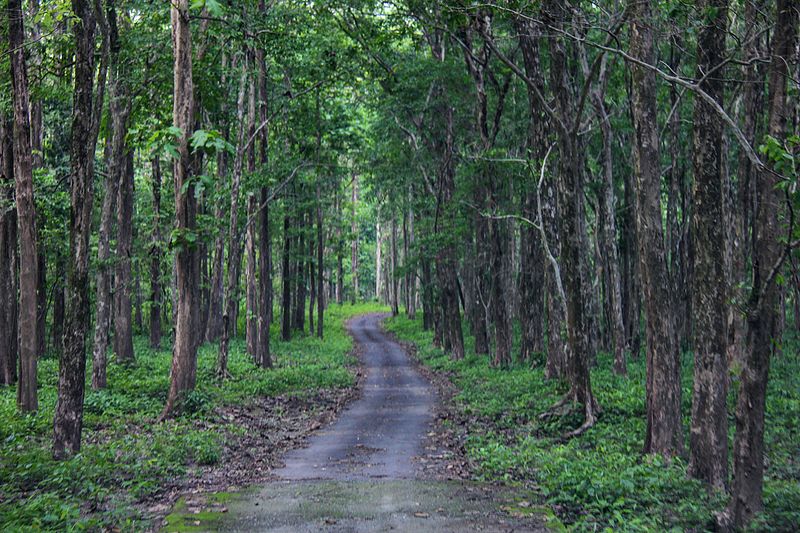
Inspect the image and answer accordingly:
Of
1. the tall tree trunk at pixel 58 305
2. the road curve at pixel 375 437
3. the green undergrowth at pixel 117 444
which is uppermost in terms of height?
the tall tree trunk at pixel 58 305

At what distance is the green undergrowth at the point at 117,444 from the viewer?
26.9 ft

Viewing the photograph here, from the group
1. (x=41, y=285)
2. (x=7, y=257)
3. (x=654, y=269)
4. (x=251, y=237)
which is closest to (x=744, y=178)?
(x=654, y=269)

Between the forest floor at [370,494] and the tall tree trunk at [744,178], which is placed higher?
the tall tree trunk at [744,178]

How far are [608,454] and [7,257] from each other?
51.3 feet

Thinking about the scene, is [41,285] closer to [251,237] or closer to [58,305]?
[58,305]

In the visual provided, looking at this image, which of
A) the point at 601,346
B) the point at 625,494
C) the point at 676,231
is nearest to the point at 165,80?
the point at 625,494

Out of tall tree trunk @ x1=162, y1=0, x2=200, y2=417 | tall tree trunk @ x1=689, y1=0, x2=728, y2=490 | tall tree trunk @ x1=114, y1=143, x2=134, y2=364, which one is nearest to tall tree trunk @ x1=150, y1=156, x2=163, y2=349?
tall tree trunk @ x1=114, y1=143, x2=134, y2=364

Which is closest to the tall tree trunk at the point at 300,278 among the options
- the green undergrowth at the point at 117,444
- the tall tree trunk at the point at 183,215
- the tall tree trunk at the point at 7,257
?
the green undergrowth at the point at 117,444

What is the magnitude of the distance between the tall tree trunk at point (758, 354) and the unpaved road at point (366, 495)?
2.08 m

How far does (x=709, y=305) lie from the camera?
9.66 metres

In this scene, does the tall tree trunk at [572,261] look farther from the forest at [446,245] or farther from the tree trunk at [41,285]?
the tree trunk at [41,285]

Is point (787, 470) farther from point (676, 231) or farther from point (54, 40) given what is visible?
point (676, 231)

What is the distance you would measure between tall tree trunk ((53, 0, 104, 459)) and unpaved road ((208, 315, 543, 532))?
128 inches

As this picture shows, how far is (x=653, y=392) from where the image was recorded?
460 inches
